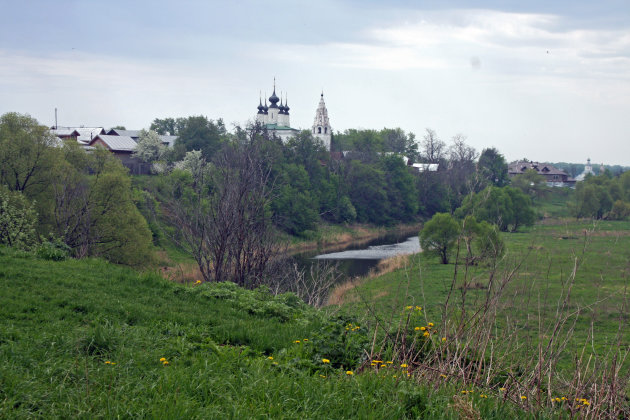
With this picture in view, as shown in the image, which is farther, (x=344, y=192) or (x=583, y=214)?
(x=344, y=192)

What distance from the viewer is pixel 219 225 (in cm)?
1349

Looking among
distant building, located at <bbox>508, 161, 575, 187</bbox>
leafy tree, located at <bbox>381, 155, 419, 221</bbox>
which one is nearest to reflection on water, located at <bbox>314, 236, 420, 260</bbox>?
leafy tree, located at <bbox>381, 155, 419, 221</bbox>

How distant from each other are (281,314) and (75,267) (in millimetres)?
3668

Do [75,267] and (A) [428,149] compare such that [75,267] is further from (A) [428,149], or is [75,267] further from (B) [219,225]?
(A) [428,149]

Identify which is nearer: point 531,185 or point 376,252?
point 376,252

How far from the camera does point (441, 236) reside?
31.0 meters

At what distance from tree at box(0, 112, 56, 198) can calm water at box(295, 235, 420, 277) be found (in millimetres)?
13117

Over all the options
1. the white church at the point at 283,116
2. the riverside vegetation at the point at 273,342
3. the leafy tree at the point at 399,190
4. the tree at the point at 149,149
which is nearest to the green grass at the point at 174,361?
the riverside vegetation at the point at 273,342

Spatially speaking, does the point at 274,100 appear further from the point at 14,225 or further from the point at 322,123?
the point at 14,225

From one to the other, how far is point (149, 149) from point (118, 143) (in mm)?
5992

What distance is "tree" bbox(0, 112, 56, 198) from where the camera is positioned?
25.0m

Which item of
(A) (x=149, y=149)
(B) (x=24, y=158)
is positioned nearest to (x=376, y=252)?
(B) (x=24, y=158)

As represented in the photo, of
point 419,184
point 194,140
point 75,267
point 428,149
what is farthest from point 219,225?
point 428,149

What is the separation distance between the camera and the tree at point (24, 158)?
24986 millimetres
